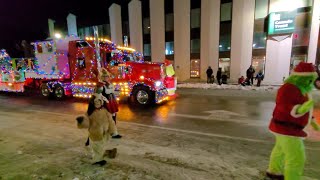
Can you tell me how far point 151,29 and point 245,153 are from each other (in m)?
23.2

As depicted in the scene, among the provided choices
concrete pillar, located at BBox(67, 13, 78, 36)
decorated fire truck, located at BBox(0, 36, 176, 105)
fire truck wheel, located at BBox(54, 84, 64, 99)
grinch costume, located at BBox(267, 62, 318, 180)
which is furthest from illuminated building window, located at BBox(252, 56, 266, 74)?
concrete pillar, located at BBox(67, 13, 78, 36)

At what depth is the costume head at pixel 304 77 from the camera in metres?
2.91

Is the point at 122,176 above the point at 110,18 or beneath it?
beneath

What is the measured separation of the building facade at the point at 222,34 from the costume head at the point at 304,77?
19.7 metres

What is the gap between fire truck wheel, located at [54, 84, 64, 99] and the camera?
12164 millimetres

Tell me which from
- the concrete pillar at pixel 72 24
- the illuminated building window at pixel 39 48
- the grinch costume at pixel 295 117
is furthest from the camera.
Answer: the concrete pillar at pixel 72 24

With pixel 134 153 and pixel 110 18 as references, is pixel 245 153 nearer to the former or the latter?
pixel 134 153

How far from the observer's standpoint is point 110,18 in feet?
91.8

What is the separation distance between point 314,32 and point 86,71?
20392 mm

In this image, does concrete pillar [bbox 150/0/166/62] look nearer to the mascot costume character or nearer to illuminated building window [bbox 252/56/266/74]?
illuminated building window [bbox 252/56/266/74]

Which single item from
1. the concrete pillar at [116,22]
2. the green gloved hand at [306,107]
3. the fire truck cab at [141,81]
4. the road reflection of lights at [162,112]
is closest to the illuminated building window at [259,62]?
the fire truck cab at [141,81]

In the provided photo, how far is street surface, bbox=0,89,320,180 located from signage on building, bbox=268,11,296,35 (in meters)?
13.6

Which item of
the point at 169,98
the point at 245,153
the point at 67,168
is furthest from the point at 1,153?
the point at 169,98

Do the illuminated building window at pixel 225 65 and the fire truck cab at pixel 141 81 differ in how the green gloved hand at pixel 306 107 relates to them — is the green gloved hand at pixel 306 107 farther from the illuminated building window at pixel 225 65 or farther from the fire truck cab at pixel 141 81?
the illuminated building window at pixel 225 65
